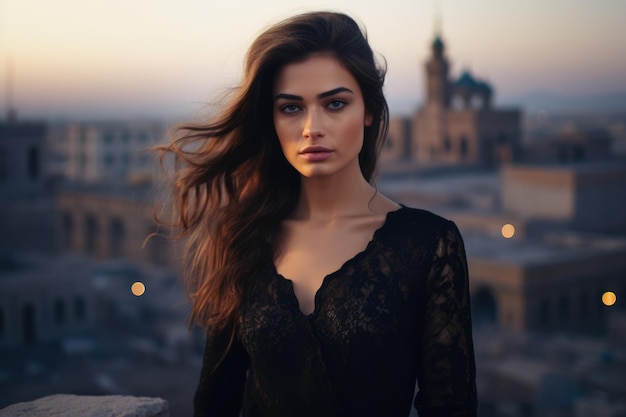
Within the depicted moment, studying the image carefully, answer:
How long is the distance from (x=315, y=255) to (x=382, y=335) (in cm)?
31

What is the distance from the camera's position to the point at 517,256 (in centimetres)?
1780

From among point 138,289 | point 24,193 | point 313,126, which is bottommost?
point 138,289

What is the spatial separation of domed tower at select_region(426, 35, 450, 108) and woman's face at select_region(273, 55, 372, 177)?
1554 inches

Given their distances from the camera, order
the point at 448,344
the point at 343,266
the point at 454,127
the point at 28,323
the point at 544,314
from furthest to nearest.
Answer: the point at 454,127, the point at 28,323, the point at 544,314, the point at 343,266, the point at 448,344

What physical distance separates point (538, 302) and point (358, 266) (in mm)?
15873

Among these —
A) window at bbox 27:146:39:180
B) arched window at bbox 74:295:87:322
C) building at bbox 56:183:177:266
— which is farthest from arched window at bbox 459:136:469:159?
arched window at bbox 74:295:87:322

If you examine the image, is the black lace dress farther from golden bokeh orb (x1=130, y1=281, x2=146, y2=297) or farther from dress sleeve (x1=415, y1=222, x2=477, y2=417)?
Result: golden bokeh orb (x1=130, y1=281, x2=146, y2=297)

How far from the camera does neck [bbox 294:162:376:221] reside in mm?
2105

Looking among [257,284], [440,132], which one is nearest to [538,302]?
[257,284]

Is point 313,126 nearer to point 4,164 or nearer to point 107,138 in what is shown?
point 4,164

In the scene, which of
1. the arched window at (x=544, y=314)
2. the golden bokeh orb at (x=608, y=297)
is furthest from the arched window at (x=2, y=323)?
the golden bokeh orb at (x=608, y=297)

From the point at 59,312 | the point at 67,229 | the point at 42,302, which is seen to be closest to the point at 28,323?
the point at 42,302

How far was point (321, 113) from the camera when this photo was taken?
6.52 feet

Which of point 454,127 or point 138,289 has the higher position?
point 454,127
